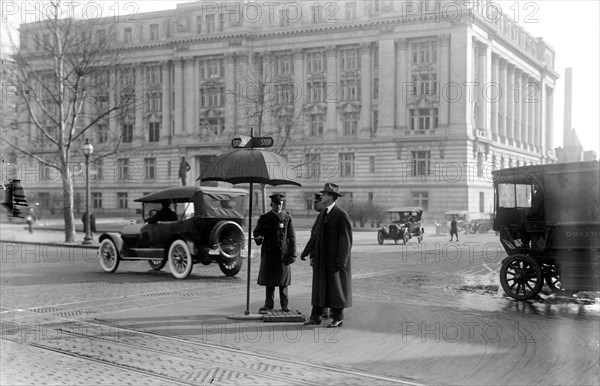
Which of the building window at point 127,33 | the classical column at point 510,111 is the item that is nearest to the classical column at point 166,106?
the building window at point 127,33

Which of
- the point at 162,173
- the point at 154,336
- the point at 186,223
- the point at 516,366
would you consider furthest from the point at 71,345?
the point at 162,173

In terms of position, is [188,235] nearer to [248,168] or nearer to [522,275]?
[248,168]

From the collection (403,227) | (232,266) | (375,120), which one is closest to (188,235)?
(232,266)

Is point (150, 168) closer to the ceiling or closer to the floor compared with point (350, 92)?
closer to the floor

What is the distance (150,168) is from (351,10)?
28.1 m

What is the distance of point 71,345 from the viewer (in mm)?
8445

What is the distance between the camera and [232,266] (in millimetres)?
16906

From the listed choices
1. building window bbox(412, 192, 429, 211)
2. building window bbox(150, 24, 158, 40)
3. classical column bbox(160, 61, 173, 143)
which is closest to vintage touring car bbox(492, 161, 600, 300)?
building window bbox(412, 192, 429, 211)

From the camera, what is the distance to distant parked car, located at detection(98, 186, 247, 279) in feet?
54.1

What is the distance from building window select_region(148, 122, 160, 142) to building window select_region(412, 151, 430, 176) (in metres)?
29.5

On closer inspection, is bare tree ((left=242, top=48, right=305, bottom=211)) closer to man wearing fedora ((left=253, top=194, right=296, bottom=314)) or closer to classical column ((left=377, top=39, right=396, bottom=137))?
classical column ((left=377, top=39, right=396, bottom=137))

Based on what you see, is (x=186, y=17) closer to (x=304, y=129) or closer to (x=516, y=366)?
(x=304, y=129)

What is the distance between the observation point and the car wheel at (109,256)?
17.8 meters

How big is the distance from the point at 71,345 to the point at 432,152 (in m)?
53.5
